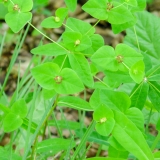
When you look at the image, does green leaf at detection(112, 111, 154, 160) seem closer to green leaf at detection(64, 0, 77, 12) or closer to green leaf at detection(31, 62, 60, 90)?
green leaf at detection(31, 62, 60, 90)

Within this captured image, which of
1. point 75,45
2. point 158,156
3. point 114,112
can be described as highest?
point 75,45

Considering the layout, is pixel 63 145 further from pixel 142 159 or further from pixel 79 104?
pixel 142 159

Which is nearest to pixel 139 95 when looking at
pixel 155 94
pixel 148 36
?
pixel 155 94

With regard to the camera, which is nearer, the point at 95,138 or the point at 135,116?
the point at 135,116

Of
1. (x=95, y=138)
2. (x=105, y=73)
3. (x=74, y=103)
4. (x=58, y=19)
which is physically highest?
Result: (x=58, y=19)

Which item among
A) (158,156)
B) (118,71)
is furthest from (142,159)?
(118,71)

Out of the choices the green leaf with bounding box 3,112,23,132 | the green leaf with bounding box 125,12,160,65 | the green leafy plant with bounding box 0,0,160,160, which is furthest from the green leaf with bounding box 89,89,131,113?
the green leaf with bounding box 125,12,160,65

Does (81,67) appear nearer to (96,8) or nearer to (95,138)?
(96,8)
